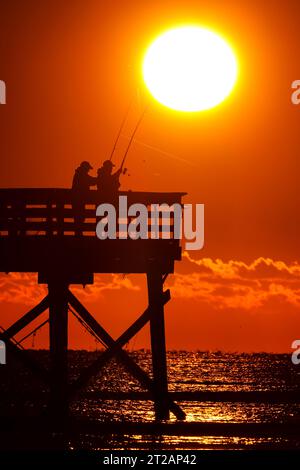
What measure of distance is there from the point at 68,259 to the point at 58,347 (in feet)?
7.05

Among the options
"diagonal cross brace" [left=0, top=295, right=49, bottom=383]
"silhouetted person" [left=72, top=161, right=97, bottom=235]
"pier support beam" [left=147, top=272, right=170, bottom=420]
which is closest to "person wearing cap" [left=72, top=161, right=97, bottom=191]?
"silhouetted person" [left=72, top=161, right=97, bottom=235]

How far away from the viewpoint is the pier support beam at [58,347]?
2397 cm

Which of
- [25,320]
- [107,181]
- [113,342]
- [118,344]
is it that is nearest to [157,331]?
[118,344]

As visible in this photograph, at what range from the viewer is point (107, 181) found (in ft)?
78.0

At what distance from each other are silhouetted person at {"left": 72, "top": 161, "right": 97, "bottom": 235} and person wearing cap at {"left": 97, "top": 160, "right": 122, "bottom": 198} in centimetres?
18

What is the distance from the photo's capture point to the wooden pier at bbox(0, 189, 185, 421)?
2347 centimetres

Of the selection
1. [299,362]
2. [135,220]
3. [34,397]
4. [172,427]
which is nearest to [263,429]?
[172,427]

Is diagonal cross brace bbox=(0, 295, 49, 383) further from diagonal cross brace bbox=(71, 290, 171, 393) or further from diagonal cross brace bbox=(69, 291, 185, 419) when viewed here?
diagonal cross brace bbox=(71, 290, 171, 393)

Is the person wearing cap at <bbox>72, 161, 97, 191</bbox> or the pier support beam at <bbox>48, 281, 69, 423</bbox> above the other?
the person wearing cap at <bbox>72, 161, 97, 191</bbox>

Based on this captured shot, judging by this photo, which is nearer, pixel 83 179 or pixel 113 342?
pixel 83 179

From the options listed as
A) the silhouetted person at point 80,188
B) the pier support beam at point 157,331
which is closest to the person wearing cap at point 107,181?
the silhouetted person at point 80,188

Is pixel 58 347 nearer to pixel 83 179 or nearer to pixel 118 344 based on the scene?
pixel 118 344

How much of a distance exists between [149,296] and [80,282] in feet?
6.06
